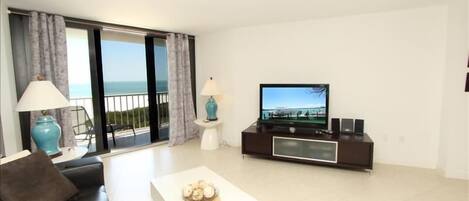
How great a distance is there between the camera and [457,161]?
2.83 metres

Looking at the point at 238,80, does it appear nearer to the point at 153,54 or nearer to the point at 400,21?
the point at 153,54

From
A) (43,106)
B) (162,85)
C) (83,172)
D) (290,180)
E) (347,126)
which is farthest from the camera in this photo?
(162,85)

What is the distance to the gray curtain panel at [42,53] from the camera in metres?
2.88

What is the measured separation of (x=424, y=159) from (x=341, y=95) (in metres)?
1.33

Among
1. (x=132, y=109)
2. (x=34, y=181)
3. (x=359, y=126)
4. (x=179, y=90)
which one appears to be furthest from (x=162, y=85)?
(x=359, y=126)

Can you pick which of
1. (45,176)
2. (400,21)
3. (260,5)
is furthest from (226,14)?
(45,176)

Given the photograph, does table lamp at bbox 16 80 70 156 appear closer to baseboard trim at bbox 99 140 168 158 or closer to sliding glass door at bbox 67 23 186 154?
sliding glass door at bbox 67 23 186 154

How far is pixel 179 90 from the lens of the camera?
4441 mm

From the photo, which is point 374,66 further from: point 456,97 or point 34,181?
point 34,181

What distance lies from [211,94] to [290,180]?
75.1 inches

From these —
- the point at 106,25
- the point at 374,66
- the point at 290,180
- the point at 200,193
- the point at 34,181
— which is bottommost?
the point at 290,180

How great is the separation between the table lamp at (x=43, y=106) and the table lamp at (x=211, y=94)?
2099 mm

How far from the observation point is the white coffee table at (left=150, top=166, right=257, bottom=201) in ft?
6.06

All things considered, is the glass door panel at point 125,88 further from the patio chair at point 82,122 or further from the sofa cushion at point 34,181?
the sofa cushion at point 34,181
